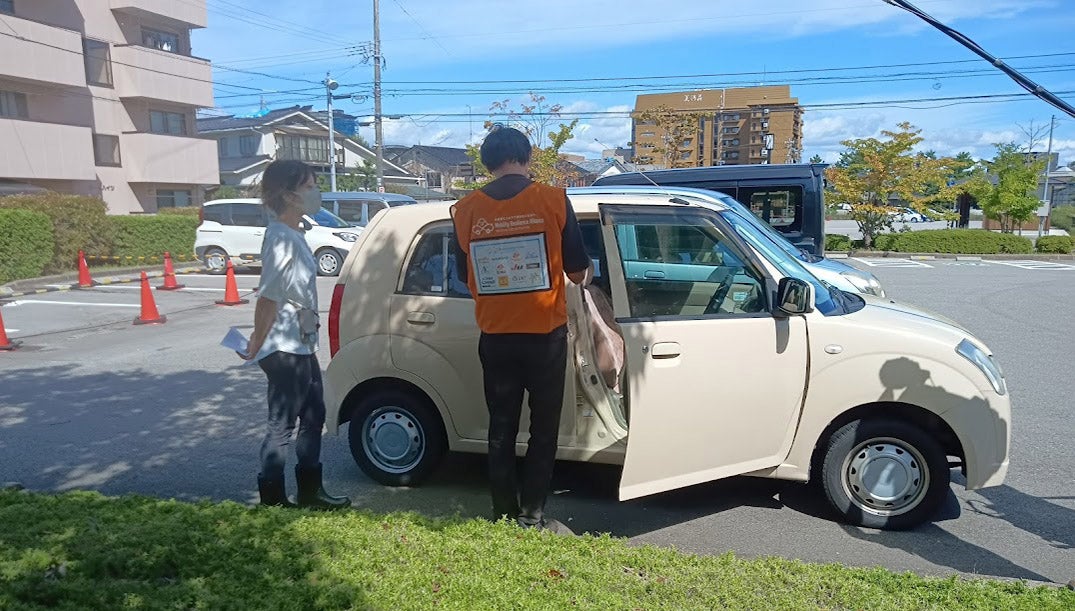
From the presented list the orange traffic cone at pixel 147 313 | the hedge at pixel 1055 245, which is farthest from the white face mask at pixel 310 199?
the hedge at pixel 1055 245

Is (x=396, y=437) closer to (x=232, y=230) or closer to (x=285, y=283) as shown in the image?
(x=285, y=283)

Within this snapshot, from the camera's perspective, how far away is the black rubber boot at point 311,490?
13.2 ft

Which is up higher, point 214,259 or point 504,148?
point 504,148

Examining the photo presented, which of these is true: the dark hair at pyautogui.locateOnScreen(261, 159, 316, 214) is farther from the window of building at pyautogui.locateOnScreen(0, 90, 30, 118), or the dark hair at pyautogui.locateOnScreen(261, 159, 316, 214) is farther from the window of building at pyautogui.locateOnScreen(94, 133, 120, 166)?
the window of building at pyautogui.locateOnScreen(94, 133, 120, 166)

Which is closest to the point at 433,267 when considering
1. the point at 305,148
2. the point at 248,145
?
the point at 248,145

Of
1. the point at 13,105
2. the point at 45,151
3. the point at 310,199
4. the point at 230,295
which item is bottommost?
the point at 230,295

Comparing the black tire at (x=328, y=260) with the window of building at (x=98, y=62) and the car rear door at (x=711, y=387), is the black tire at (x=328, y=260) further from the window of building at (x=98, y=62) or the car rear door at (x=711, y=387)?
the window of building at (x=98, y=62)

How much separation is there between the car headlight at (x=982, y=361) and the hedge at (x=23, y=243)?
18836 millimetres

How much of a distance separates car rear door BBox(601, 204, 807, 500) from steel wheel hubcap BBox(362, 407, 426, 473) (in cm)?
155

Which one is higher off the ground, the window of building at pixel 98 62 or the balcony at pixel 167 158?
the window of building at pixel 98 62

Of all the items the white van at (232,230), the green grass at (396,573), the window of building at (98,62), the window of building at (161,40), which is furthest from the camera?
the window of building at (161,40)

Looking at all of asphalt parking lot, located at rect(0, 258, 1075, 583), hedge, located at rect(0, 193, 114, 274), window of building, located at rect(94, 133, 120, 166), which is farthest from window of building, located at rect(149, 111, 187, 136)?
asphalt parking lot, located at rect(0, 258, 1075, 583)

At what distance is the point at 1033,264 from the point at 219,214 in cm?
2430

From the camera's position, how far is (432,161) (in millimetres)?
69812
